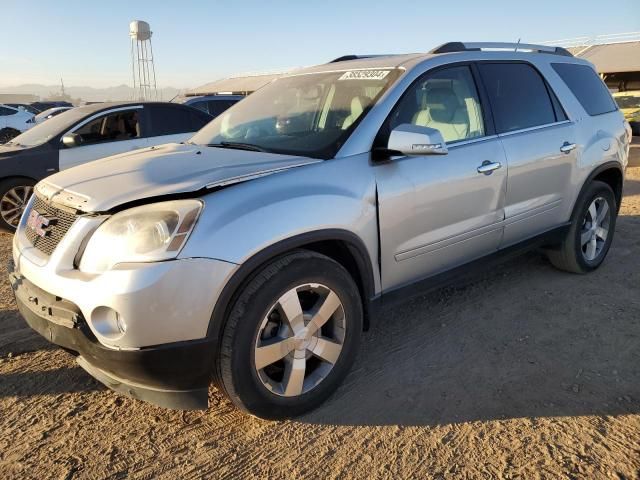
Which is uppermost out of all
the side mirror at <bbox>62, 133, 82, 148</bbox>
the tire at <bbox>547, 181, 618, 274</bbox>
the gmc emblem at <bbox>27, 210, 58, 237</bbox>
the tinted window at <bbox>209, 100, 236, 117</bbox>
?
the tinted window at <bbox>209, 100, 236, 117</bbox>

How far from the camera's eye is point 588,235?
14.6ft

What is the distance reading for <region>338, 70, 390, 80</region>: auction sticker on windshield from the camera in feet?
10.3

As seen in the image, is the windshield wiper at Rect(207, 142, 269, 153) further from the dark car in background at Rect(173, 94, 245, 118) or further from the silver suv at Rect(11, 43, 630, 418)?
the dark car in background at Rect(173, 94, 245, 118)

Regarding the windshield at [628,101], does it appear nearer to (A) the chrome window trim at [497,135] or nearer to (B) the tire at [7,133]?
(A) the chrome window trim at [497,135]

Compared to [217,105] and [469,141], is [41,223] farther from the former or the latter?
[217,105]

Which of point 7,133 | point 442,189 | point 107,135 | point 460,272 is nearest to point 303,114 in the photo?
point 442,189

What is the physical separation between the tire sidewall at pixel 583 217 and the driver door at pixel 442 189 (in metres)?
1.15

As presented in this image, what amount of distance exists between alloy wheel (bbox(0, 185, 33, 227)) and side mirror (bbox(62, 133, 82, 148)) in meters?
0.71

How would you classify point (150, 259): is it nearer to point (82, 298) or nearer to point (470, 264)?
point (82, 298)

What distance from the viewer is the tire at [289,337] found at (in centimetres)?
228

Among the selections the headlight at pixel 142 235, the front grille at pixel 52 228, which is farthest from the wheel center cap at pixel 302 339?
the front grille at pixel 52 228

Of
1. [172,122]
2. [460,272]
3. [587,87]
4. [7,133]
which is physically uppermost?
[587,87]

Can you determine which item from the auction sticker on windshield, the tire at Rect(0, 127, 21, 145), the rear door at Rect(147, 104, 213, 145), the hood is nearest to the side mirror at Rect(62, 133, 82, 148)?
the rear door at Rect(147, 104, 213, 145)

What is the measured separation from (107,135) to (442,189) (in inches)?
215
